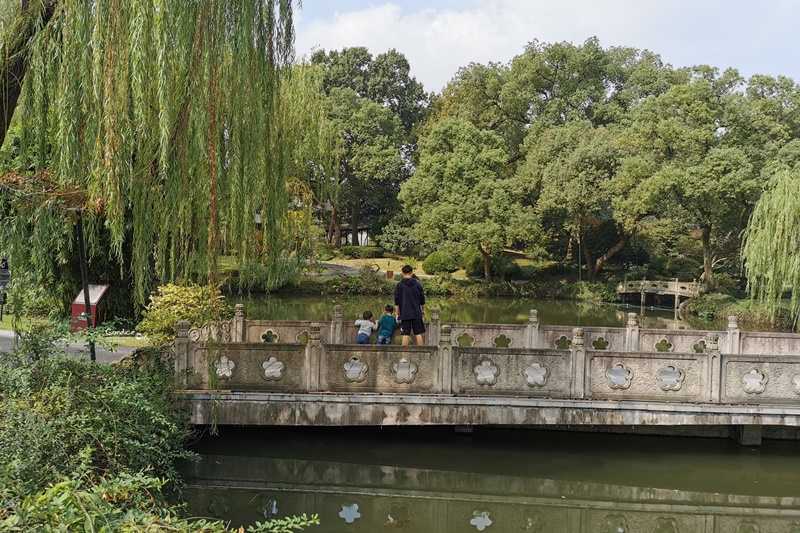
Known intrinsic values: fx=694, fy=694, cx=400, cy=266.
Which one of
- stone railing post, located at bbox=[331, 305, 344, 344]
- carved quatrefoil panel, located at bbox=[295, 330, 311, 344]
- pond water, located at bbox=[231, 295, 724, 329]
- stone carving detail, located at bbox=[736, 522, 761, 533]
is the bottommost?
pond water, located at bbox=[231, 295, 724, 329]

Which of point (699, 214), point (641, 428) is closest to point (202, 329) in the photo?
point (641, 428)

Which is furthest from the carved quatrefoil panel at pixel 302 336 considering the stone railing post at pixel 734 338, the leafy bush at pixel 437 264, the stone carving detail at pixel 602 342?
the leafy bush at pixel 437 264

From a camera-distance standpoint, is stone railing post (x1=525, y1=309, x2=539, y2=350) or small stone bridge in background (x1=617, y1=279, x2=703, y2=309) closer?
stone railing post (x1=525, y1=309, x2=539, y2=350)

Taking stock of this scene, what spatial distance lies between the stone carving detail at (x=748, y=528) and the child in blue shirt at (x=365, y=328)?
19.5 feet

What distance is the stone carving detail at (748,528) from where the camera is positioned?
7539 millimetres

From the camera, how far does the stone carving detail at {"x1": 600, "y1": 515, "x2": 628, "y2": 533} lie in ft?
24.7

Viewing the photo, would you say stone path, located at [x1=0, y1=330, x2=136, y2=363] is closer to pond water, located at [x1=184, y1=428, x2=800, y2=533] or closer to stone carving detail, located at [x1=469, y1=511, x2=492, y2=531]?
pond water, located at [x1=184, y1=428, x2=800, y2=533]

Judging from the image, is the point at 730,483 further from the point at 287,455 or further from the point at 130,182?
the point at 130,182

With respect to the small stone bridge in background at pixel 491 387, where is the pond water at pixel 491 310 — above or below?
below

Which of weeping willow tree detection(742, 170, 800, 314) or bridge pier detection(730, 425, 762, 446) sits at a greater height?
weeping willow tree detection(742, 170, 800, 314)

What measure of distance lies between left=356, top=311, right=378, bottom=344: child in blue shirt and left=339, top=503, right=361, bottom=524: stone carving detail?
3.79 m

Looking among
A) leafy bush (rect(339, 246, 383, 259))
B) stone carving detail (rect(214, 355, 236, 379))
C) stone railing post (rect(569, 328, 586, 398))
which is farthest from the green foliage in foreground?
leafy bush (rect(339, 246, 383, 259))

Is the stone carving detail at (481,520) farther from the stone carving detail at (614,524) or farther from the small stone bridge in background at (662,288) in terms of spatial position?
the small stone bridge in background at (662,288)

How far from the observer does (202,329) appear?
35.6 feet
